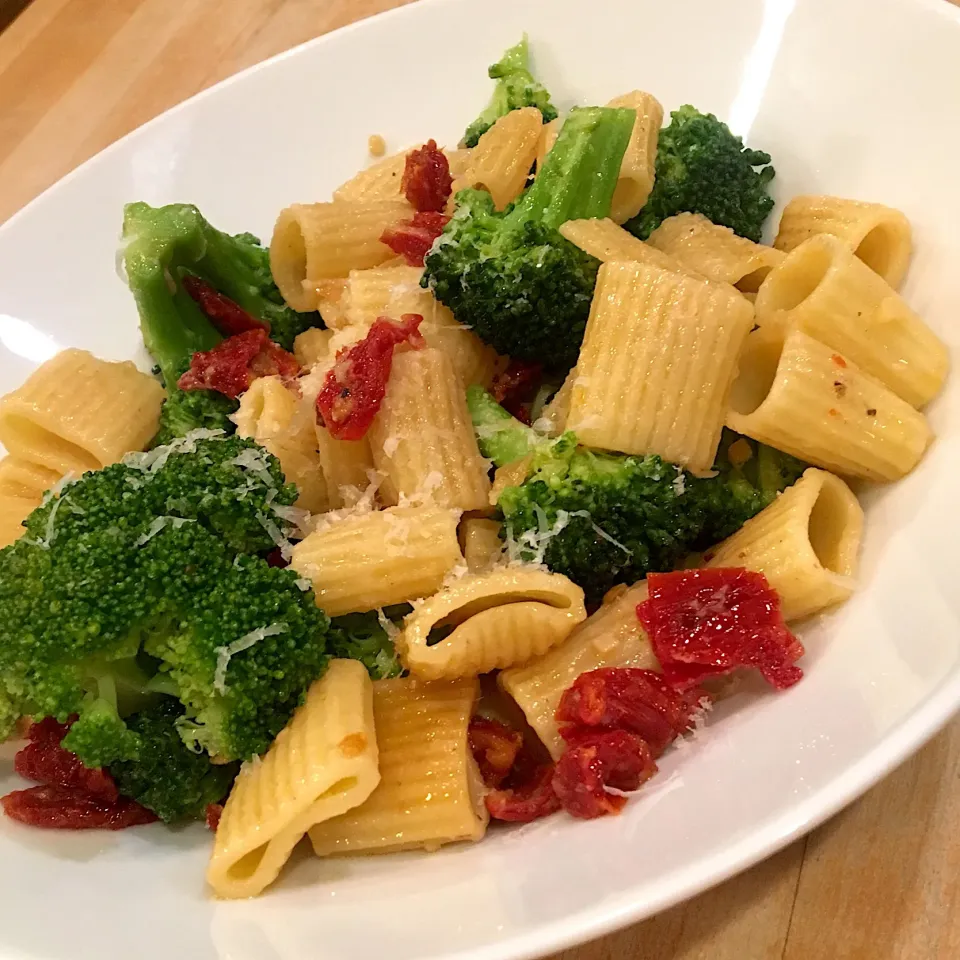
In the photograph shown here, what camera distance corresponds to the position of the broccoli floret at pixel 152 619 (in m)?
1.33

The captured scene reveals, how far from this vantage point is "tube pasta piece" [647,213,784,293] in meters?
1.64

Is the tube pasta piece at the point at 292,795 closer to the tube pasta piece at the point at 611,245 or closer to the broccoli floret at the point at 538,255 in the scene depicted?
the broccoli floret at the point at 538,255

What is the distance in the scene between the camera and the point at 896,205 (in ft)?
5.29

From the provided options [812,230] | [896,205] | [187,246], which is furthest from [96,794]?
[896,205]

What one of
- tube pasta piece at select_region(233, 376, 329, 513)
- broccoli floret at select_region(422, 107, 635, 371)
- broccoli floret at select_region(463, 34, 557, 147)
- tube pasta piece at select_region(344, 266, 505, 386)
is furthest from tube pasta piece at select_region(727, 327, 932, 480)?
broccoli floret at select_region(463, 34, 557, 147)

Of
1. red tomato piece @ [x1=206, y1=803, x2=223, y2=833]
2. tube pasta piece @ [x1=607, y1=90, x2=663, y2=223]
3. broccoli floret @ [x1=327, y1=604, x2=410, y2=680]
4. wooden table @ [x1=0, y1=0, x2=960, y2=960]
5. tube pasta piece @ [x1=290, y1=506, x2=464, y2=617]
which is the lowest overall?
wooden table @ [x1=0, y1=0, x2=960, y2=960]

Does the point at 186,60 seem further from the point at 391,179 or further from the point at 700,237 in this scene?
the point at 700,237

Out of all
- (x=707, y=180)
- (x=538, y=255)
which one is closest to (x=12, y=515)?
(x=538, y=255)

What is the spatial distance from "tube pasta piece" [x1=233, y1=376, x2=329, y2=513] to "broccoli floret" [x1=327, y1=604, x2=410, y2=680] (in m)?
0.24

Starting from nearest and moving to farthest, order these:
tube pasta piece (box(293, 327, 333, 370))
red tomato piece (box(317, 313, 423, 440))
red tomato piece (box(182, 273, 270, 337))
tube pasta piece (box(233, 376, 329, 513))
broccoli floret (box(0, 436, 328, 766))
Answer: broccoli floret (box(0, 436, 328, 766)), red tomato piece (box(317, 313, 423, 440)), tube pasta piece (box(233, 376, 329, 513)), tube pasta piece (box(293, 327, 333, 370)), red tomato piece (box(182, 273, 270, 337))

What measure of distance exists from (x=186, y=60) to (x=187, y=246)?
54.4 inches

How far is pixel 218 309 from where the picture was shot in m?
1.98

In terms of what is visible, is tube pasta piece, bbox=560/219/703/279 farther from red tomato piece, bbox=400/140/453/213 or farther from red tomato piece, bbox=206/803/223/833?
red tomato piece, bbox=206/803/223/833

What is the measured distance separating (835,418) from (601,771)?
629 millimetres
